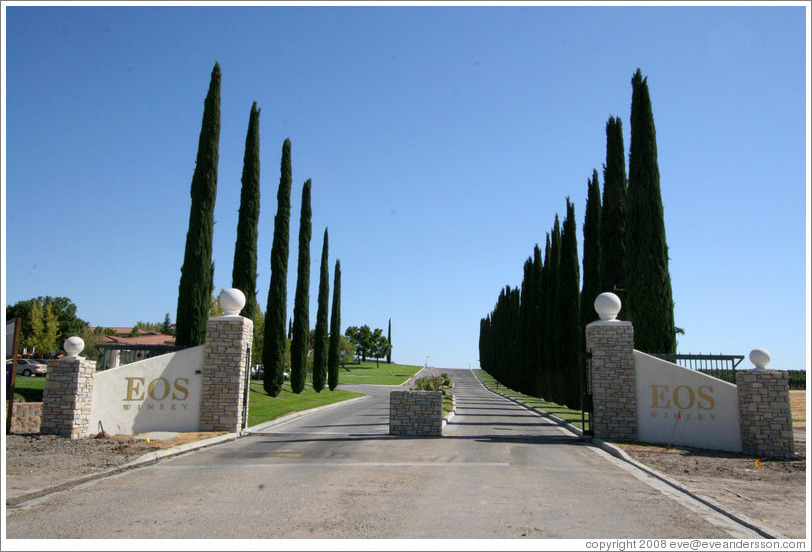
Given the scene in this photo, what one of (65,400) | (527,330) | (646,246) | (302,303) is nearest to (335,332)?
(302,303)

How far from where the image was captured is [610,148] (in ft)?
91.9

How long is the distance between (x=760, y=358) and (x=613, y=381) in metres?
3.19

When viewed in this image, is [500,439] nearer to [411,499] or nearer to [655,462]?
[655,462]

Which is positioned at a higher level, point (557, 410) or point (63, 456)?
point (63, 456)

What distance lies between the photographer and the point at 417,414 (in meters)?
15.2

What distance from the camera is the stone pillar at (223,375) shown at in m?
15.1

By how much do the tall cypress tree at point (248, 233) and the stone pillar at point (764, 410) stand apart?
1955 cm

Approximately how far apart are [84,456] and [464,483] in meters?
7.16

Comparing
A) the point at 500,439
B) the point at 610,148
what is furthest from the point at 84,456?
the point at 610,148

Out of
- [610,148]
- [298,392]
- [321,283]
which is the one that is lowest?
[298,392]

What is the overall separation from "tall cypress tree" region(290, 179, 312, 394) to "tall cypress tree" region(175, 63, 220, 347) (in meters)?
13.8

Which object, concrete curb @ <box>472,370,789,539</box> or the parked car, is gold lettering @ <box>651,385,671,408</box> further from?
the parked car

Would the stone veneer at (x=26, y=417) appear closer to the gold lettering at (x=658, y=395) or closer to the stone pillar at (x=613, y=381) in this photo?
the stone pillar at (x=613, y=381)

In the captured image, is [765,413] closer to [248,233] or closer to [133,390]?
[133,390]
